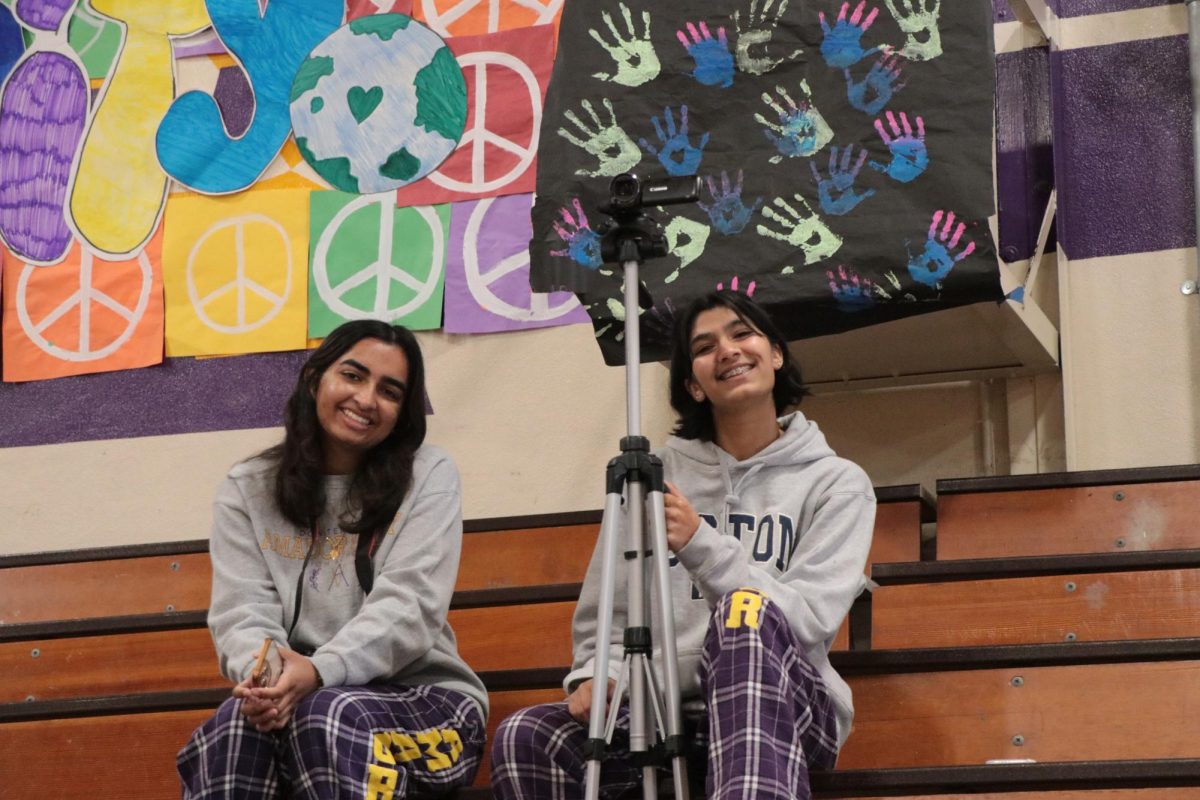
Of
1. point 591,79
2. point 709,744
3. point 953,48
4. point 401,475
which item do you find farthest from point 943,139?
point 709,744

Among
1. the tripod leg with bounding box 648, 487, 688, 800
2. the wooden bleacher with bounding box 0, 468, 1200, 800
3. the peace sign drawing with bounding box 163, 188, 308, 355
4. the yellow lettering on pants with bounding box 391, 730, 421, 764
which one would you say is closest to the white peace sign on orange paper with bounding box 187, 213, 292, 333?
the peace sign drawing with bounding box 163, 188, 308, 355

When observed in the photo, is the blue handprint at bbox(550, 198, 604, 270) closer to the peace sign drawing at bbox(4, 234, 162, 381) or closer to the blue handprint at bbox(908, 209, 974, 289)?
the blue handprint at bbox(908, 209, 974, 289)

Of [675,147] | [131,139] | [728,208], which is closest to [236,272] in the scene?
[131,139]

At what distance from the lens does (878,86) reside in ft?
8.96

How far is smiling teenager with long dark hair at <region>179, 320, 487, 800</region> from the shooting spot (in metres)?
1.98

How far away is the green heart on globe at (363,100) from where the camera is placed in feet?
12.1

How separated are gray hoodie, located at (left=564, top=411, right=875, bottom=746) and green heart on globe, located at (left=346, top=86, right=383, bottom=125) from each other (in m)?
1.62

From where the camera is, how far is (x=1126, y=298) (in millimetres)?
3090

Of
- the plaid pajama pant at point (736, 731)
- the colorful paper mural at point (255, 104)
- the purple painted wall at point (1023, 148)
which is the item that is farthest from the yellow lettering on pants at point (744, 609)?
the colorful paper mural at point (255, 104)

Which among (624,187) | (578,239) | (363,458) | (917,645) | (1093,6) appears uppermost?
(1093,6)

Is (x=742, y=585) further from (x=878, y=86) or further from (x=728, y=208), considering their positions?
(x=878, y=86)

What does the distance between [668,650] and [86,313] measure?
2.35 meters

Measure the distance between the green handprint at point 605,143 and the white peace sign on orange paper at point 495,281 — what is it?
62cm

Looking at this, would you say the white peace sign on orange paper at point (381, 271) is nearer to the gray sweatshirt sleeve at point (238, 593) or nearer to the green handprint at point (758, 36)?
the green handprint at point (758, 36)
